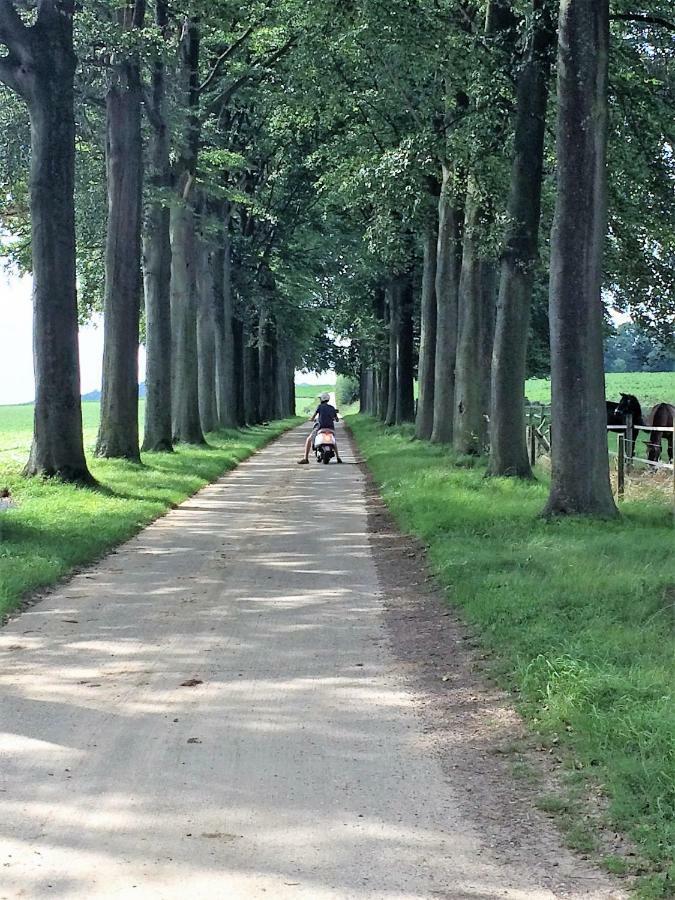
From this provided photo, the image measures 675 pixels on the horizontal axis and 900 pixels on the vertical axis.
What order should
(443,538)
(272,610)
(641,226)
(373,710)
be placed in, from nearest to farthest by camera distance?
(373,710)
(272,610)
(443,538)
(641,226)

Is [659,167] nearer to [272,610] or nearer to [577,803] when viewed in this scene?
[272,610]

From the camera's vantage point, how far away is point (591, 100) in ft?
40.7

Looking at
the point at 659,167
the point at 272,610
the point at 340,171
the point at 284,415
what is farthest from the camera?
the point at 284,415

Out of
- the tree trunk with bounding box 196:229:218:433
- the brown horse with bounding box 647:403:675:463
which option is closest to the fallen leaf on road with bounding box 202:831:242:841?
the brown horse with bounding box 647:403:675:463

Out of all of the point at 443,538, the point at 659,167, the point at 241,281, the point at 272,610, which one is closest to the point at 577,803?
the point at 272,610

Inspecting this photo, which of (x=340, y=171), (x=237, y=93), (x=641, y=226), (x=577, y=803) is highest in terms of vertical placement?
(x=237, y=93)

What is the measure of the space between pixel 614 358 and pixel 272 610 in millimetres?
118057

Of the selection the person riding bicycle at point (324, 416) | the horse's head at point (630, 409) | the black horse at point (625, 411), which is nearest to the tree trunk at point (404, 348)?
the person riding bicycle at point (324, 416)

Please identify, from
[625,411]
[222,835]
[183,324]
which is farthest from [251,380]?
[222,835]

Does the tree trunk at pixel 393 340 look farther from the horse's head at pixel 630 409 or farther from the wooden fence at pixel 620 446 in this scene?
the horse's head at pixel 630 409

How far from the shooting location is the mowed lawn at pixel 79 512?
34.7 ft

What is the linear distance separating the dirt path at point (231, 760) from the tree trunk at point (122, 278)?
1179cm

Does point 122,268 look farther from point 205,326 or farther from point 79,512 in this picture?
point 205,326

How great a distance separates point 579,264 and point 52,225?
815 centimetres
